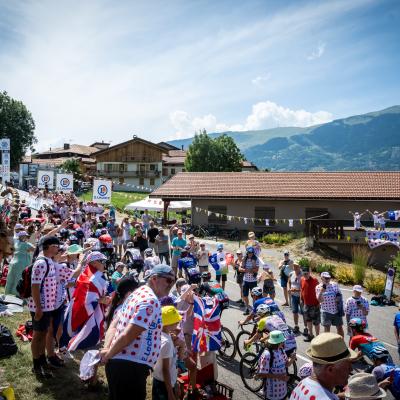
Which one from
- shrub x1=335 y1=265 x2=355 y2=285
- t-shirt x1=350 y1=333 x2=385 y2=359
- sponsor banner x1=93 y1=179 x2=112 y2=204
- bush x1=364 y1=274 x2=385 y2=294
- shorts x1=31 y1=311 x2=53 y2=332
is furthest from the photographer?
sponsor banner x1=93 y1=179 x2=112 y2=204

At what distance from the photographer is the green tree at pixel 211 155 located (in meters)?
60.2

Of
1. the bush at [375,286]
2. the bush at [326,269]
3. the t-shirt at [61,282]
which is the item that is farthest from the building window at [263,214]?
the t-shirt at [61,282]

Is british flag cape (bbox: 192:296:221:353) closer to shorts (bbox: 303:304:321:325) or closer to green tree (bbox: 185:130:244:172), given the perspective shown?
shorts (bbox: 303:304:321:325)

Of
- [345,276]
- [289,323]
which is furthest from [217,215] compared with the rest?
[289,323]

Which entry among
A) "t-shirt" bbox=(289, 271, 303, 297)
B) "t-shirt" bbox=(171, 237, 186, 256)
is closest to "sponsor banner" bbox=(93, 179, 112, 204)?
"t-shirt" bbox=(171, 237, 186, 256)

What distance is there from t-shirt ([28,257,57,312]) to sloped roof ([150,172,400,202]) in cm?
2304

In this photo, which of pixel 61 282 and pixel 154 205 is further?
pixel 154 205

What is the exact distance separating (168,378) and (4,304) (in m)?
5.44

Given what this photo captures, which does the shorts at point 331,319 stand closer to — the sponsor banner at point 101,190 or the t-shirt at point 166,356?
the t-shirt at point 166,356

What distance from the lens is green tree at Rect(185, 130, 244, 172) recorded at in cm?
6022

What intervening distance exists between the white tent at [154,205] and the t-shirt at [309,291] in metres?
18.5

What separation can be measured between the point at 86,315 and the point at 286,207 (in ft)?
79.1

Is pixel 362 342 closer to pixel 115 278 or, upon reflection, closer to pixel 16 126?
pixel 115 278

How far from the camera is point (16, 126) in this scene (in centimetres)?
4975
